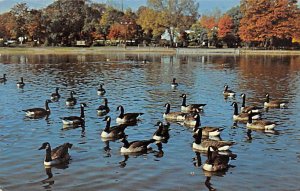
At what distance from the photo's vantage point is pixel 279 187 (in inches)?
538

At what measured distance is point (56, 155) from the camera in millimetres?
15742

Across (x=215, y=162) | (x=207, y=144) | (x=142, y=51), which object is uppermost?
(x=142, y=51)

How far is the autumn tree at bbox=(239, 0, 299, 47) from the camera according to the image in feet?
319

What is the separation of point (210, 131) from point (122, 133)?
3953 mm

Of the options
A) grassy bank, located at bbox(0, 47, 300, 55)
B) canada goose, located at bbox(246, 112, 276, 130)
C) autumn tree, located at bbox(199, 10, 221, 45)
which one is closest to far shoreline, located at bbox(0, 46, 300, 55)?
grassy bank, located at bbox(0, 47, 300, 55)

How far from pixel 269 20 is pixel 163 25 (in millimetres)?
27303

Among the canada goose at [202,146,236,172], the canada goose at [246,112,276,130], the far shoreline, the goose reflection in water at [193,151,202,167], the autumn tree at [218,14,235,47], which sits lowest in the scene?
the goose reflection in water at [193,151,202,167]

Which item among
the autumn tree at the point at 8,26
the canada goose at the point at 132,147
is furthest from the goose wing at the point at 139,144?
the autumn tree at the point at 8,26

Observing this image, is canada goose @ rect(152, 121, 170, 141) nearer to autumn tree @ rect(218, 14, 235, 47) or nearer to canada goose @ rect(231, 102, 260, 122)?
canada goose @ rect(231, 102, 260, 122)

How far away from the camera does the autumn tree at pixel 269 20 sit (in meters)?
97.4

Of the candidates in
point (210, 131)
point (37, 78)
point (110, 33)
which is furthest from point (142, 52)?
point (210, 131)

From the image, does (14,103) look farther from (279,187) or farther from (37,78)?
(279,187)

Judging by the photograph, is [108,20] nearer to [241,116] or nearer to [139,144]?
[241,116]

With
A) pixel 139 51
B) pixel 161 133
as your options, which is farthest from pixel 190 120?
pixel 139 51
